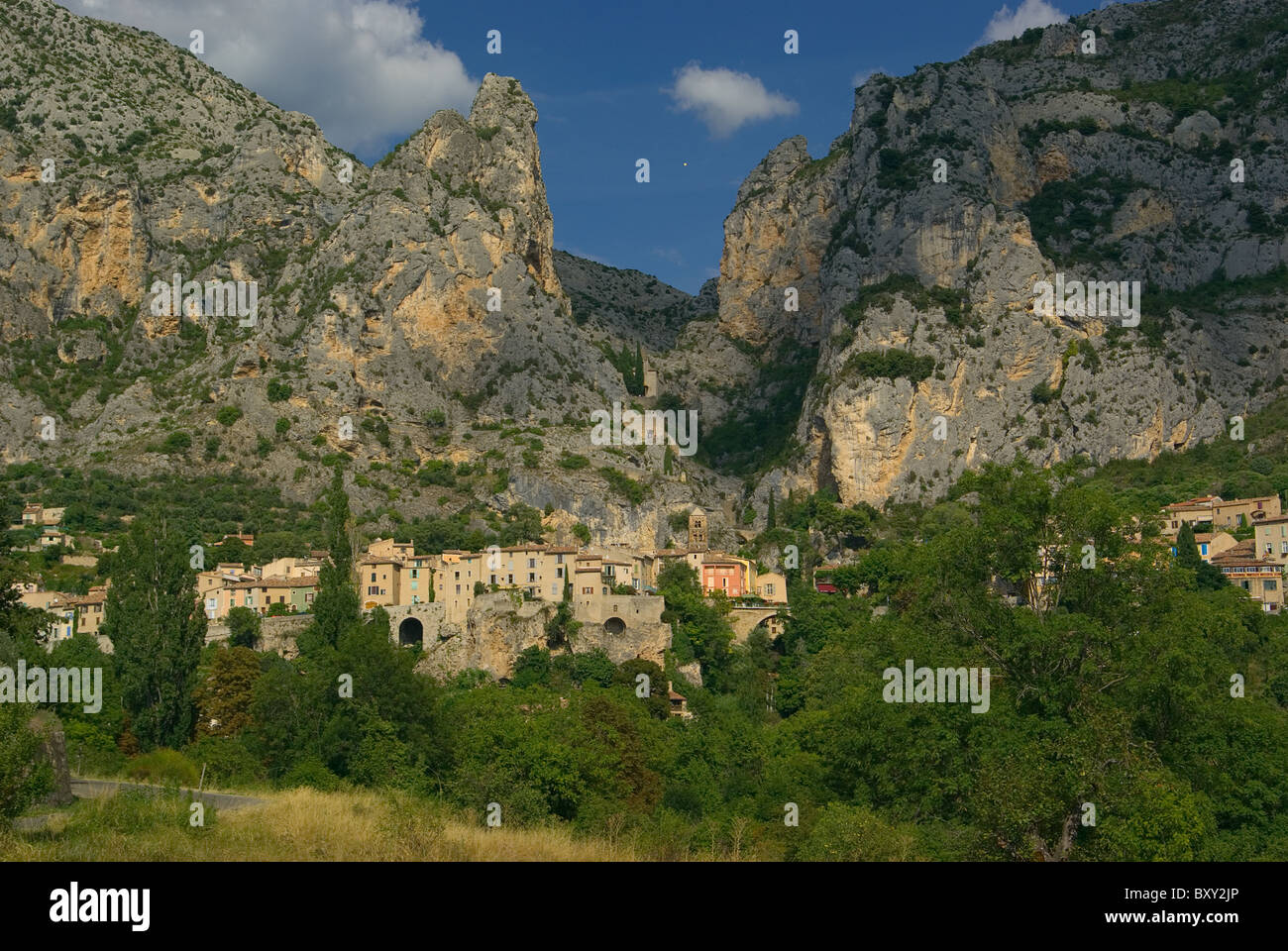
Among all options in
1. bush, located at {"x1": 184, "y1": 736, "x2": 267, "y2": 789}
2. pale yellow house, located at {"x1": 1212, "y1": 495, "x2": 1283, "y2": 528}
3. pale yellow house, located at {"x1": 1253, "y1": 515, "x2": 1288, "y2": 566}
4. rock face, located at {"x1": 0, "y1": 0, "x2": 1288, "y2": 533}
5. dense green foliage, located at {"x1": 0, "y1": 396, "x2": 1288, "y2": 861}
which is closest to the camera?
dense green foliage, located at {"x1": 0, "y1": 396, "x2": 1288, "y2": 861}

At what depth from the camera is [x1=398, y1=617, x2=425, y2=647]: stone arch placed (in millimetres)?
67875

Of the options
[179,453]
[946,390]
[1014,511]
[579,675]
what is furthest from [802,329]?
[1014,511]

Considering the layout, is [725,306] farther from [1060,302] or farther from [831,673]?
[831,673]

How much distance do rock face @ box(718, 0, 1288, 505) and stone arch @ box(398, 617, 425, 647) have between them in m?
51.1

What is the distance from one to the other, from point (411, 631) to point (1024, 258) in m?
72.0

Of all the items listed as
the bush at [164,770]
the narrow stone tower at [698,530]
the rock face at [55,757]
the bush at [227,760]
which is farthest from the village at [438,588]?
the rock face at [55,757]

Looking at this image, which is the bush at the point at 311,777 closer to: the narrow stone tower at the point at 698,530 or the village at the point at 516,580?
the village at the point at 516,580

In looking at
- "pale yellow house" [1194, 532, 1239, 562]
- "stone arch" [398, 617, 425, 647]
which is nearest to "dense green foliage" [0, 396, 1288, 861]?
"stone arch" [398, 617, 425, 647]

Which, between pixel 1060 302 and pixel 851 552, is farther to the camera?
pixel 1060 302

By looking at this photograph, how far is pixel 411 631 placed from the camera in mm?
68562

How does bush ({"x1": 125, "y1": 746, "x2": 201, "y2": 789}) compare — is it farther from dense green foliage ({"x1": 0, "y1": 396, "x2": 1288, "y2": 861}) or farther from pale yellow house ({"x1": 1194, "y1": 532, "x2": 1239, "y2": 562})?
pale yellow house ({"x1": 1194, "y1": 532, "x2": 1239, "y2": 562})

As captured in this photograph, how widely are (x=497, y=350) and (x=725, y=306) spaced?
3694 cm

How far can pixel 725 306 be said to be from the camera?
471 ft

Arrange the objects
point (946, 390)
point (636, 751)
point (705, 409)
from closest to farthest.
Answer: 1. point (636, 751)
2. point (946, 390)
3. point (705, 409)
